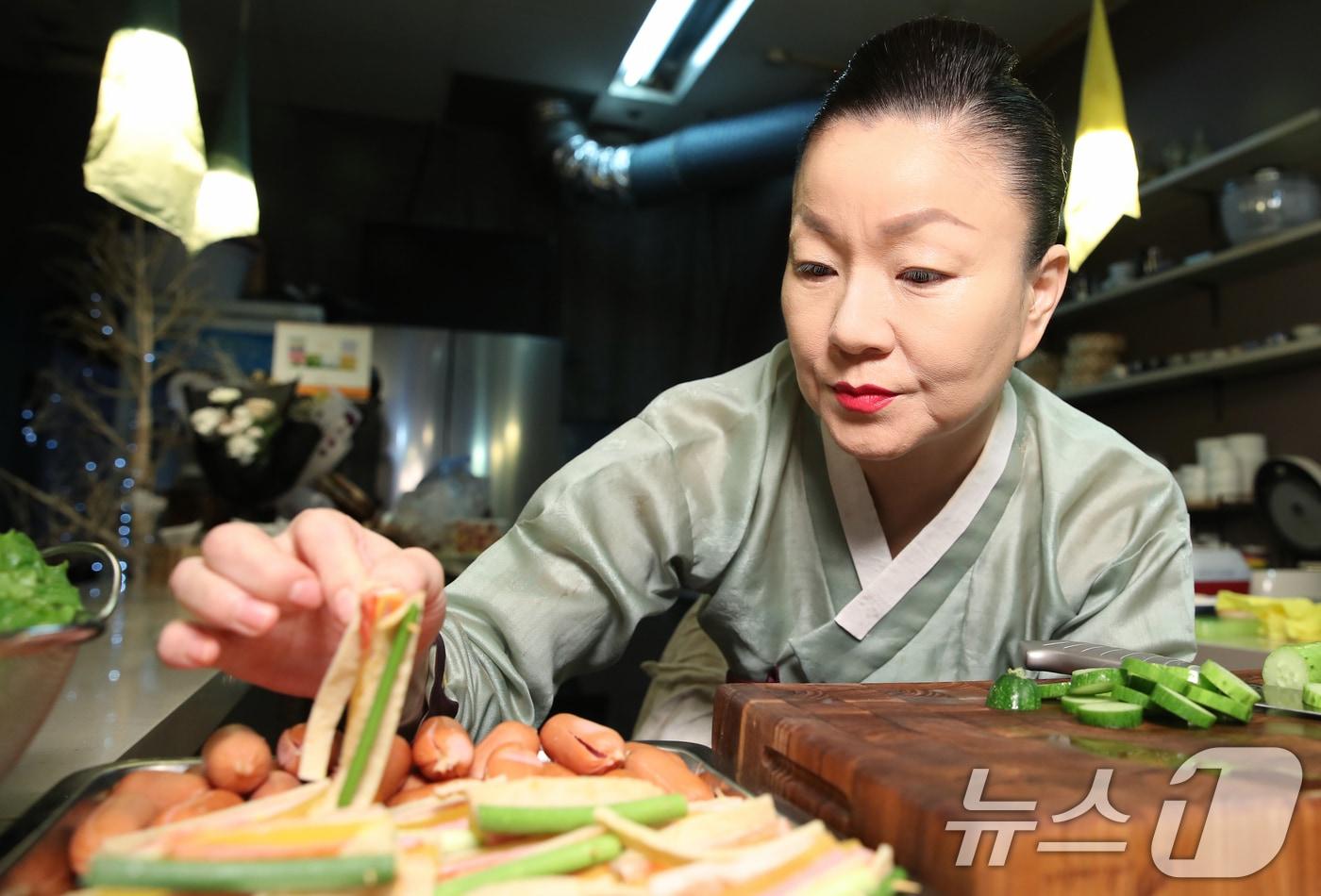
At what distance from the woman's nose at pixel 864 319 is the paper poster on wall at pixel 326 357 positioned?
3.06 m

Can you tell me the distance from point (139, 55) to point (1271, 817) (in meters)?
2.13

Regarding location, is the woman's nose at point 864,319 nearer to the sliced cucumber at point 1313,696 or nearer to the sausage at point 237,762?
the sliced cucumber at point 1313,696

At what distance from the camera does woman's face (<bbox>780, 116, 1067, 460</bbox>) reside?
0.88 meters

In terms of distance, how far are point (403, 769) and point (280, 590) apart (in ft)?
0.45

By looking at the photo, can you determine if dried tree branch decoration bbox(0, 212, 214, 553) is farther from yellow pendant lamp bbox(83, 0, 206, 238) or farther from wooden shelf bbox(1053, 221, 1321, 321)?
wooden shelf bbox(1053, 221, 1321, 321)

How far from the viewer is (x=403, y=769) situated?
581 millimetres

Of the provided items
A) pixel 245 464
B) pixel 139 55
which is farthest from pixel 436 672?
pixel 245 464

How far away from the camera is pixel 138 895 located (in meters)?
0.38

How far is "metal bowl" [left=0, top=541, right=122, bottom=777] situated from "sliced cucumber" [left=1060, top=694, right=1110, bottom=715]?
64cm

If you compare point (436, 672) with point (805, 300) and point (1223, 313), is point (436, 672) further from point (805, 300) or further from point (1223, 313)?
point (1223, 313)

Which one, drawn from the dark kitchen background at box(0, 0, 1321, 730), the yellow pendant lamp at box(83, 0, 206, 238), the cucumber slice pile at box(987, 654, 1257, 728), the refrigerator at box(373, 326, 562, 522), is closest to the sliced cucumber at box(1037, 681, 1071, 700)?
the cucumber slice pile at box(987, 654, 1257, 728)

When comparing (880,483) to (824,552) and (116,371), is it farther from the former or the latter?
(116,371)

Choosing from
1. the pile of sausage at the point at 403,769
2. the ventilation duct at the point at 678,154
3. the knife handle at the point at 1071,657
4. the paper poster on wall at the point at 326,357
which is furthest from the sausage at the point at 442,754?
the ventilation duct at the point at 678,154

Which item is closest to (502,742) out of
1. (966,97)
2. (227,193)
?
(966,97)
